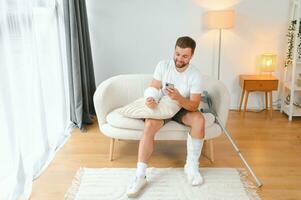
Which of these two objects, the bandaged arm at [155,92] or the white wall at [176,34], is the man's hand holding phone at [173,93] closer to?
the bandaged arm at [155,92]

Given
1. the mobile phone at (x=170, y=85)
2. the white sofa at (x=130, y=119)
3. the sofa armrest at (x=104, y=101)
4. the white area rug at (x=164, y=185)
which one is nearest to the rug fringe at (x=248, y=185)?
the white area rug at (x=164, y=185)

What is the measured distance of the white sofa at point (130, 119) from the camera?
2377mm

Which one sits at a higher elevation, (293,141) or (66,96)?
(66,96)

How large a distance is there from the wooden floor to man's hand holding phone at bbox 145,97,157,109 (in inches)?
21.1

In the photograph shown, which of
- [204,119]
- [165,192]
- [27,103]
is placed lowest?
[165,192]

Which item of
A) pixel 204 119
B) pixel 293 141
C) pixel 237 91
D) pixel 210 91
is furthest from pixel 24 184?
pixel 237 91

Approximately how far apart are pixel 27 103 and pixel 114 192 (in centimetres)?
87

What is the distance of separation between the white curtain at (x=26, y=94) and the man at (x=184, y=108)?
77cm

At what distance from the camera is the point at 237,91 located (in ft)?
12.9

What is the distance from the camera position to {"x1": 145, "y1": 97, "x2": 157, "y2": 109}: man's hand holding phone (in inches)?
88.8

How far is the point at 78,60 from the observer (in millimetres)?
3143

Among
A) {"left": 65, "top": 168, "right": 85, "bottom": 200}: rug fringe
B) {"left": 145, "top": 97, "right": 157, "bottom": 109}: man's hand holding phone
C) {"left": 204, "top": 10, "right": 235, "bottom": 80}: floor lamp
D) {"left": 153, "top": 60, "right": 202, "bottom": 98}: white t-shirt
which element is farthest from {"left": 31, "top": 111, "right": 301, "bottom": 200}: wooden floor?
{"left": 204, "top": 10, "right": 235, "bottom": 80}: floor lamp

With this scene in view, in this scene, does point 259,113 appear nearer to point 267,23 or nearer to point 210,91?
point 267,23

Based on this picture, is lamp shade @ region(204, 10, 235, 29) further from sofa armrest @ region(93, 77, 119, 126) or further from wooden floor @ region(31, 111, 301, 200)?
sofa armrest @ region(93, 77, 119, 126)
